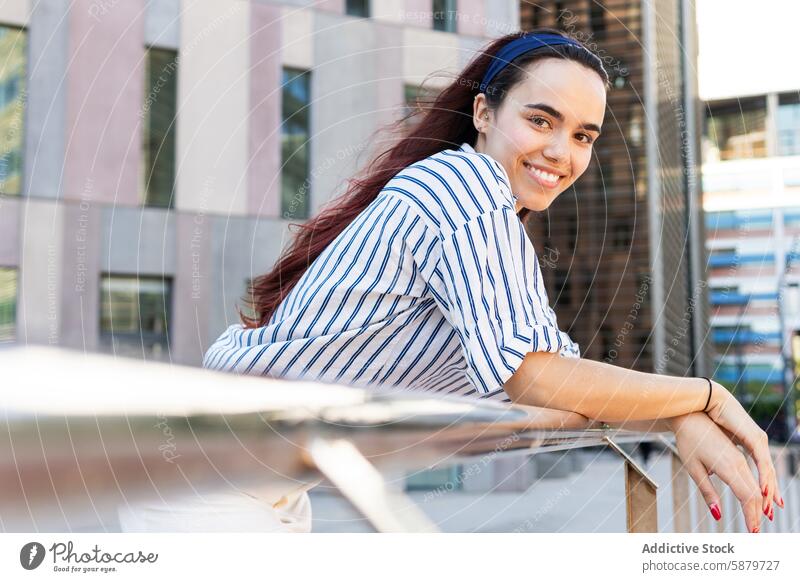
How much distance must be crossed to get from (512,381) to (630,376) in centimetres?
7

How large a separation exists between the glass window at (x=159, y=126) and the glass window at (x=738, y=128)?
2.16 meters

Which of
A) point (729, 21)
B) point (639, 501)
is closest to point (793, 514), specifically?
point (729, 21)

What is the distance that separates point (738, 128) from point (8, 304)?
2506 millimetres

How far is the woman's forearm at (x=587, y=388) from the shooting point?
525mm

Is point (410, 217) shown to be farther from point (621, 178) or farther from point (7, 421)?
point (621, 178)

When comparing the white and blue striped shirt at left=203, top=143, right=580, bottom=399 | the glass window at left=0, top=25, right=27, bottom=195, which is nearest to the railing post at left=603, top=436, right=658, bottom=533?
the white and blue striped shirt at left=203, top=143, right=580, bottom=399

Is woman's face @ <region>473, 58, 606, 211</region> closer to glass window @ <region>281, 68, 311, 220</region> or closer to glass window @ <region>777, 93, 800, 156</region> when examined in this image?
glass window @ <region>777, 93, 800, 156</region>

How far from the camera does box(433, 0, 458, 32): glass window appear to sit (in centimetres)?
257

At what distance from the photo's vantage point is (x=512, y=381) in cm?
53

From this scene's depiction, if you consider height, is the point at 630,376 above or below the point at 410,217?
below

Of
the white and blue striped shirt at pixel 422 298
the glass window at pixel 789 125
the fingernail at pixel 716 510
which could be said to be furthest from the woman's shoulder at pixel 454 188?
the glass window at pixel 789 125

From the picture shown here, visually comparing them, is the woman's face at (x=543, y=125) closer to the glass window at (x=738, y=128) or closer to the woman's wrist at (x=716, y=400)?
the woman's wrist at (x=716, y=400)

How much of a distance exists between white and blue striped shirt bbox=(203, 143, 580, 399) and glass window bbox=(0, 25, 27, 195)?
7.52 ft

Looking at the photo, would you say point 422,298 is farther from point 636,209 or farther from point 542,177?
point 636,209
